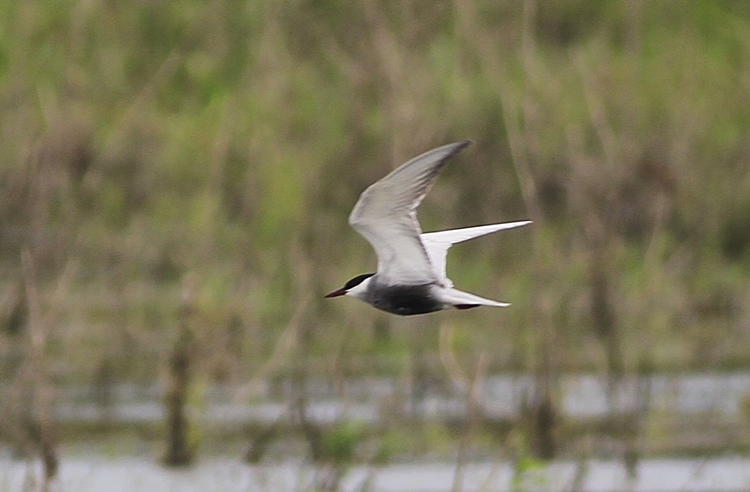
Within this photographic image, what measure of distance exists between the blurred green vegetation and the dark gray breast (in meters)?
3.11

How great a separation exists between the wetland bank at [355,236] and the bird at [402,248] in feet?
4.65

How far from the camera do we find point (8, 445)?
1020cm

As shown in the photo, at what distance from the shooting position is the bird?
17.8 feet

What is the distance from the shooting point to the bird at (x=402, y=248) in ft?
17.8

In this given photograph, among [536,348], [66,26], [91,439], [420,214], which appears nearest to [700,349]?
[420,214]

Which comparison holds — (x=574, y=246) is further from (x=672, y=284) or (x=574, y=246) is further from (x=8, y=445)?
(x=8, y=445)

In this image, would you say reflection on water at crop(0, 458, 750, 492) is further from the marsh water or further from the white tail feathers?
the white tail feathers

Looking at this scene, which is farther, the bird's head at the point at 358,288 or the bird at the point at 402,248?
the bird's head at the point at 358,288

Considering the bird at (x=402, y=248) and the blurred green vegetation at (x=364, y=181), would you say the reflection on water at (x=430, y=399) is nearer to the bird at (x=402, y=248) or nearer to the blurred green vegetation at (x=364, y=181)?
the blurred green vegetation at (x=364, y=181)

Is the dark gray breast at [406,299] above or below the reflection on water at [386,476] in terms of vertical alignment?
above

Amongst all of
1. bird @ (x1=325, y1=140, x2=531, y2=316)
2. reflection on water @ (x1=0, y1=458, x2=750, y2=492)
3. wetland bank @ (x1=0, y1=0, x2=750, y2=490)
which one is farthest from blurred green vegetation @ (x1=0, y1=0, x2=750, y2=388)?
bird @ (x1=325, y1=140, x2=531, y2=316)

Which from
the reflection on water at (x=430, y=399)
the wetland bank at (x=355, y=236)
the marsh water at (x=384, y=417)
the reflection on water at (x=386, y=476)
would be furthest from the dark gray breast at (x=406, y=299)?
the reflection on water at (x=430, y=399)

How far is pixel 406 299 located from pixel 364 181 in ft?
26.0

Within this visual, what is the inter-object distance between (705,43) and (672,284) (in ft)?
10.8
